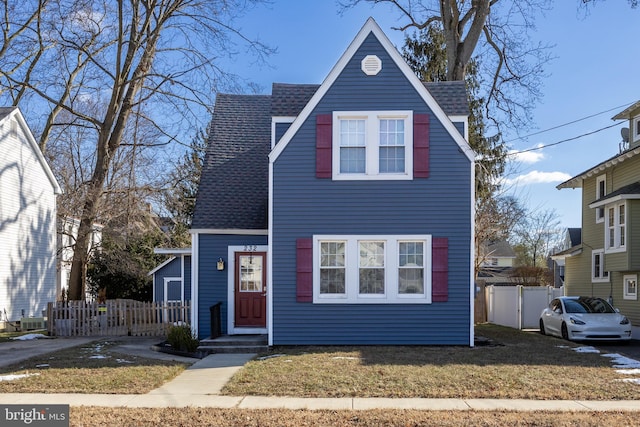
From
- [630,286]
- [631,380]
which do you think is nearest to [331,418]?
[631,380]

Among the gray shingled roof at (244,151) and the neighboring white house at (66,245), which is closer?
the gray shingled roof at (244,151)

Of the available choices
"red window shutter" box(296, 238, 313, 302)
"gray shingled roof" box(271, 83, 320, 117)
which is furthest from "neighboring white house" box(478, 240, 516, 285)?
"red window shutter" box(296, 238, 313, 302)

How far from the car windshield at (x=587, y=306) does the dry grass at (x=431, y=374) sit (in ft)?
16.2

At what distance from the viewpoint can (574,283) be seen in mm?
27656

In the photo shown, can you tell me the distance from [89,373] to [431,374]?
6.18 m

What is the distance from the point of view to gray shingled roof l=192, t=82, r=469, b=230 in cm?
1638

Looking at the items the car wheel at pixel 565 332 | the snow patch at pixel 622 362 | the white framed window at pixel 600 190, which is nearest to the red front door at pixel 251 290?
the snow patch at pixel 622 362

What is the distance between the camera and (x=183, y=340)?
51.0 feet

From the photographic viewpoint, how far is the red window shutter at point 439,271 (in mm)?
15086

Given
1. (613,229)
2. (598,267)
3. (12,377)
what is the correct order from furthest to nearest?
(598,267) → (613,229) → (12,377)

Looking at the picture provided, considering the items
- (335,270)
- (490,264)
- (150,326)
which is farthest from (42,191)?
(490,264)

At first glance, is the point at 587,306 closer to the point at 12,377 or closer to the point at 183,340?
the point at 183,340

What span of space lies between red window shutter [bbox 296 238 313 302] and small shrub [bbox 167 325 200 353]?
2.83 metres

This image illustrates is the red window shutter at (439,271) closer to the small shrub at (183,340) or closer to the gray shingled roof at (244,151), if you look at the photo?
the gray shingled roof at (244,151)
